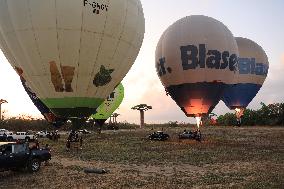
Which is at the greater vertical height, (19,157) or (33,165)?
(19,157)

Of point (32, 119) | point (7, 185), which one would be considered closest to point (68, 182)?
point (7, 185)

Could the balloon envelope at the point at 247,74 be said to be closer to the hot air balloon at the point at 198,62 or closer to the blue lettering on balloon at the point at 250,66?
the blue lettering on balloon at the point at 250,66

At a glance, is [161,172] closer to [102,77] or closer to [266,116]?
[102,77]

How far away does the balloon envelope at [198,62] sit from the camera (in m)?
36.1

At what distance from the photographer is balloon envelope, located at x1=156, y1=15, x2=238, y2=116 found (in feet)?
118

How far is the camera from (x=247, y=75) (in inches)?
1917

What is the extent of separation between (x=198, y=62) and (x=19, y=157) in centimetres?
2038

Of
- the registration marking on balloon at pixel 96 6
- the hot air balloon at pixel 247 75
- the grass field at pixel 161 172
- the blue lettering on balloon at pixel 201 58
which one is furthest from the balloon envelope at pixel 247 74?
the registration marking on balloon at pixel 96 6

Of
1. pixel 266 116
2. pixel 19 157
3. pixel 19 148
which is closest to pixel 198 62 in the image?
pixel 19 148

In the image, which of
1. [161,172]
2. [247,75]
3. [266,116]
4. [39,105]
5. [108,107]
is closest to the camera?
[161,172]

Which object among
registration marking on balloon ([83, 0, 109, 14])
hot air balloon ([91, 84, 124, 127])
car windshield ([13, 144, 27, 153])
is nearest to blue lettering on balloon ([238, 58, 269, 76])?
hot air balloon ([91, 84, 124, 127])

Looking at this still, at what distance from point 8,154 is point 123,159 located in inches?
348

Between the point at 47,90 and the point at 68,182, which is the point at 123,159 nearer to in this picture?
the point at 47,90

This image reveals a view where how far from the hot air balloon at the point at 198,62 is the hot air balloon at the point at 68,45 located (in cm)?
1173
